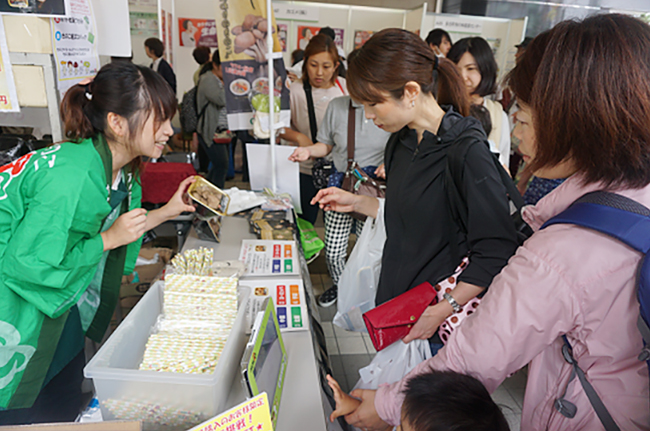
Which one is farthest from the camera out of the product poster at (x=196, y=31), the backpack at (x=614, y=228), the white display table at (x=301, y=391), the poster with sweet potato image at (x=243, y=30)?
the product poster at (x=196, y=31)

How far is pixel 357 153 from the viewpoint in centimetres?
219

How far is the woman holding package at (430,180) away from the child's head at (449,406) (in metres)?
0.40

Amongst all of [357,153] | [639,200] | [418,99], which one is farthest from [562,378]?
[357,153]

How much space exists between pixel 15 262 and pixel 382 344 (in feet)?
3.26

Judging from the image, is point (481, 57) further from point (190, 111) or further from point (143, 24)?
point (143, 24)

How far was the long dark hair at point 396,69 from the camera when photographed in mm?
1125

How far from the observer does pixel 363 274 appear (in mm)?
1553

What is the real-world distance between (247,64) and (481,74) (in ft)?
4.53

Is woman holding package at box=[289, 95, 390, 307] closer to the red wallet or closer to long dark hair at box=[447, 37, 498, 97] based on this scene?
long dark hair at box=[447, 37, 498, 97]

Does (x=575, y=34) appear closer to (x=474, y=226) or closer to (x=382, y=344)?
(x=474, y=226)

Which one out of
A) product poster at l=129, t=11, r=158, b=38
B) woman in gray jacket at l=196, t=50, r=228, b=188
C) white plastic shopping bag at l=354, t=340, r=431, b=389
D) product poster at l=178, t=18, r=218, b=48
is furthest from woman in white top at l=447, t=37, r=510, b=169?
product poster at l=129, t=11, r=158, b=38

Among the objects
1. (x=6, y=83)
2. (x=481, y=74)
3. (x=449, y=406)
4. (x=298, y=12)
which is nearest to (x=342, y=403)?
(x=449, y=406)

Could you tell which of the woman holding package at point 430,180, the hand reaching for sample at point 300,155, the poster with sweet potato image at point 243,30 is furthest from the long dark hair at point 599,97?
the poster with sweet potato image at point 243,30

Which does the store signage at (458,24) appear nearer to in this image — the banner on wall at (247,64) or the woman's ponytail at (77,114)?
the banner on wall at (247,64)
